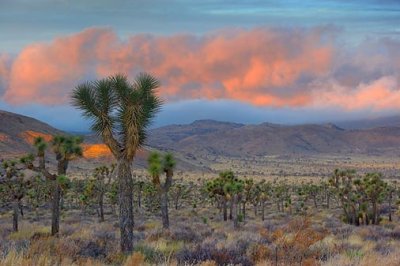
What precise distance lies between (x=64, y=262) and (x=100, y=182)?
1521 inches

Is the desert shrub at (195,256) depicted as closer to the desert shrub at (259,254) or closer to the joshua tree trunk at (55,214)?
the desert shrub at (259,254)

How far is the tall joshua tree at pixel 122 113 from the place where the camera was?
1535 centimetres

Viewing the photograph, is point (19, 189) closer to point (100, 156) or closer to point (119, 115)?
point (119, 115)

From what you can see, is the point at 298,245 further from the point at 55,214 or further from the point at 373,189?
the point at 373,189

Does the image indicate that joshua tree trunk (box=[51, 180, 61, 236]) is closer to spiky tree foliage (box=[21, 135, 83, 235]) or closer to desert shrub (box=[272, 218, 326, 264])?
spiky tree foliage (box=[21, 135, 83, 235])

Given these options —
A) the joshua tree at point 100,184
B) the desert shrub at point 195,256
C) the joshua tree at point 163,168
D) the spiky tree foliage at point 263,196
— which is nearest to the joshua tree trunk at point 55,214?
the joshua tree at point 163,168

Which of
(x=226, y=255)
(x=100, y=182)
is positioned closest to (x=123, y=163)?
(x=226, y=255)

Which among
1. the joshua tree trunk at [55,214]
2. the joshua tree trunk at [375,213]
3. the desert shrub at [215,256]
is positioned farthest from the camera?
the joshua tree trunk at [375,213]

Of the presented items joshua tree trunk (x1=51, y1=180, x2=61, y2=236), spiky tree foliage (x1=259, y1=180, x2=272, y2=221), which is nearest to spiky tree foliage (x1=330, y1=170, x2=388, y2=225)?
spiky tree foliage (x1=259, y1=180, x2=272, y2=221)

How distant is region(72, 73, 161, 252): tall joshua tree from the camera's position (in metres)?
15.4

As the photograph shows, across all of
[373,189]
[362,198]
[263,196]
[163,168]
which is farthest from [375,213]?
[163,168]

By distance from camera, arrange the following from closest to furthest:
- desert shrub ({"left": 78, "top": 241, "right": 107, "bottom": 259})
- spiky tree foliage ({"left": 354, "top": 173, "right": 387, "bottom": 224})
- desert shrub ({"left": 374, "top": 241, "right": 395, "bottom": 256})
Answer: desert shrub ({"left": 78, "top": 241, "right": 107, "bottom": 259})
desert shrub ({"left": 374, "top": 241, "right": 395, "bottom": 256})
spiky tree foliage ({"left": 354, "top": 173, "right": 387, "bottom": 224})

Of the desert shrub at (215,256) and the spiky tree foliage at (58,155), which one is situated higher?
the spiky tree foliage at (58,155)

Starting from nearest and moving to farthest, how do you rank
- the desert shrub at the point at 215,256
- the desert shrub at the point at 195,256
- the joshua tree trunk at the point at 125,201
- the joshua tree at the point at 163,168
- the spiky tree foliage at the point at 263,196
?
the desert shrub at the point at 215,256, the desert shrub at the point at 195,256, the joshua tree trunk at the point at 125,201, the joshua tree at the point at 163,168, the spiky tree foliage at the point at 263,196
